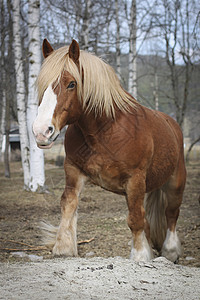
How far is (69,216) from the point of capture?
11.0 feet

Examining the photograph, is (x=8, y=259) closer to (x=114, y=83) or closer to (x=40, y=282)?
(x=40, y=282)

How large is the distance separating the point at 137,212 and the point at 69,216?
65 centimetres

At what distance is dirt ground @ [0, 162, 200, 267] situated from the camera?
4594mm

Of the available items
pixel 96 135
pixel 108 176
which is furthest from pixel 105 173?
pixel 96 135

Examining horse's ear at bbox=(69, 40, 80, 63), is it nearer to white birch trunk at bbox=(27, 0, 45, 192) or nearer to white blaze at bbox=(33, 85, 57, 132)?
white blaze at bbox=(33, 85, 57, 132)

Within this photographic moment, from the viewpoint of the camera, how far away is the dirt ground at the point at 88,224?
4594mm

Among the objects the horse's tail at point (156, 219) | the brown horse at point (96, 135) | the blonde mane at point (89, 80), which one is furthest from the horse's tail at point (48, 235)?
the horse's tail at point (156, 219)

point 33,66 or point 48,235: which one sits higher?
point 33,66

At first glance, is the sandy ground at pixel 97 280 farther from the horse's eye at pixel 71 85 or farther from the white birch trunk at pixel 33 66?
the white birch trunk at pixel 33 66

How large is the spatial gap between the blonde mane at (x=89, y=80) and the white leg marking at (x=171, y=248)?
197cm

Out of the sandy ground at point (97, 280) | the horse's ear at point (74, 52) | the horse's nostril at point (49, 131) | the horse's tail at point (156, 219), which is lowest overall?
the horse's tail at point (156, 219)

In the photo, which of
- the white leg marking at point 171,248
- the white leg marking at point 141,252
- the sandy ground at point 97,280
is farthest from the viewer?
the white leg marking at point 171,248

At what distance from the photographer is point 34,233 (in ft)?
17.6

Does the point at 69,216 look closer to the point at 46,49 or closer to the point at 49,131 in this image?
the point at 49,131
